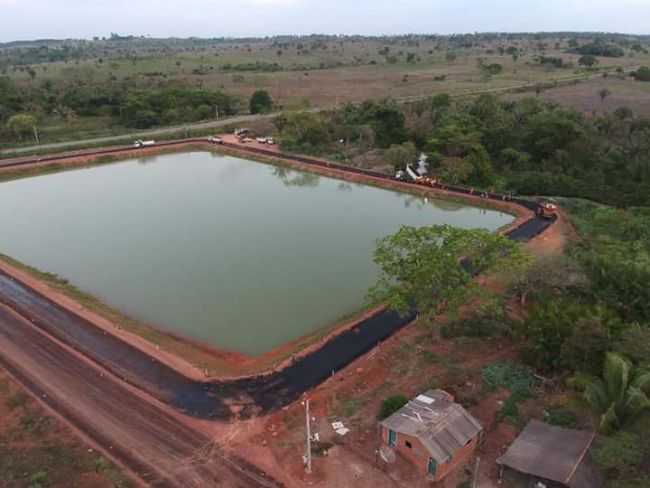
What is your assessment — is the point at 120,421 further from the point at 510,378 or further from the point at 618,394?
the point at 618,394

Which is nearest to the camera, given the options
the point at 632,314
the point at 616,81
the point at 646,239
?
the point at 632,314

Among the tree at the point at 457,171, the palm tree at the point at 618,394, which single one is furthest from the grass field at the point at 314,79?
the palm tree at the point at 618,394

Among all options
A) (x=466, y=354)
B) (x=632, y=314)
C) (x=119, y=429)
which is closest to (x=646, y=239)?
(x=632, y=314)

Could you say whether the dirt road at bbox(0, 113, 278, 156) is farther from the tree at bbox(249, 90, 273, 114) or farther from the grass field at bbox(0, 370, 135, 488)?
the grass field at bbox(0, 370, 135, 488)

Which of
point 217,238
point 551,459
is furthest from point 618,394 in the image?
point 217,238

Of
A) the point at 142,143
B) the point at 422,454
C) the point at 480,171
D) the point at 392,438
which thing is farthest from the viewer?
Result: the point at 142,143

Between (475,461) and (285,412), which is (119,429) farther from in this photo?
(475,461)
